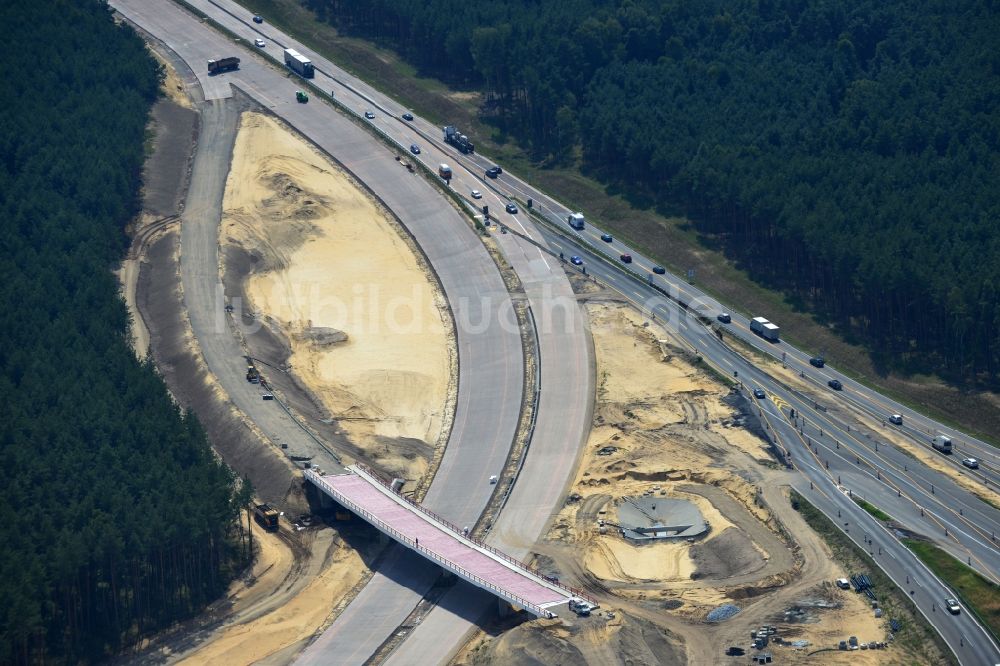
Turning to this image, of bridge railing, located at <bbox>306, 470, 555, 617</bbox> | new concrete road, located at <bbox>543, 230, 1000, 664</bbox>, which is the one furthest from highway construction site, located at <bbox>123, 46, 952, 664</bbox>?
new concrete road, located at <bbox>543, 230, 1000, 664</bbox>

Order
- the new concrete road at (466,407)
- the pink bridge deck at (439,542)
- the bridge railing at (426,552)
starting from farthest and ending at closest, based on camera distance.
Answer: the new concrete road at (466,407)
the pink bridge deck at (439,542)
the bridge railing at (426,552)

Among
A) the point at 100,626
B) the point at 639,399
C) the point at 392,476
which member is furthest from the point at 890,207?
the point at 100,626

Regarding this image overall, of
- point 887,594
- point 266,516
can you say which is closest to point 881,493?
point 887,594

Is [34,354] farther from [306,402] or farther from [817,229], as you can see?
[817,229]

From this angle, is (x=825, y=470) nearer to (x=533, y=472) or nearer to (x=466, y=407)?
(x=533, y=472)

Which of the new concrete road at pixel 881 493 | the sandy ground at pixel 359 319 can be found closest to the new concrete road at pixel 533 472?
the sandy ground at pixel 359 319

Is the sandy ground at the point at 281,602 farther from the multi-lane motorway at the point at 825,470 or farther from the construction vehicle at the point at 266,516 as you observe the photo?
the multi-lane motorway at the point at 825,470

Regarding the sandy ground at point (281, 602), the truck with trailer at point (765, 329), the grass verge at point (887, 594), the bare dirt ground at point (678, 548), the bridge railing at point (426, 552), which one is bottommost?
the sandy ground at point (281, 602)

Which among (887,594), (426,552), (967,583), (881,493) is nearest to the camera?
(887,594)
